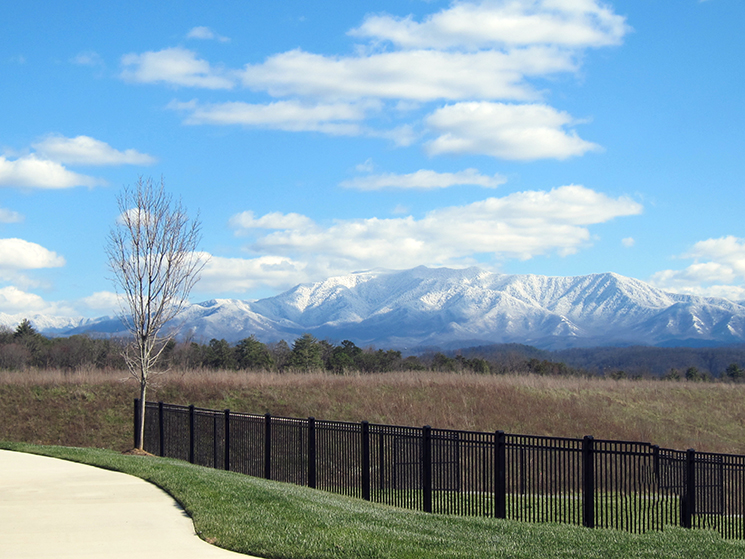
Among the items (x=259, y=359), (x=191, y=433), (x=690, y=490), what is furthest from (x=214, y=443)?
(x=259, y=359)

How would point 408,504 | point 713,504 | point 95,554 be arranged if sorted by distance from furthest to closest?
1. point 408,504
2. point 713,504
3. point 95,554

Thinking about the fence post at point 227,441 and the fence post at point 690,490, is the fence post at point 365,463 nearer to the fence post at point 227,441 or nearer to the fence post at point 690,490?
the fence post at point 227,441

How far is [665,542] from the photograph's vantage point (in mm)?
8492

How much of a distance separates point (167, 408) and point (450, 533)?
1272cm

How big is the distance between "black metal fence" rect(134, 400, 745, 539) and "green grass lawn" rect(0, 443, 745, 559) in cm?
116

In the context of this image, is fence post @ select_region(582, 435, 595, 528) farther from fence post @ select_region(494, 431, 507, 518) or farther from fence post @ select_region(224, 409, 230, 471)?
fence post @ select_region(224, 409, 230, 471)

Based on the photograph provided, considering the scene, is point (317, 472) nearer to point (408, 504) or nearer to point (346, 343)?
point (408, 504)

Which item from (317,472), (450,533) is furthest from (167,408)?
(450,533)

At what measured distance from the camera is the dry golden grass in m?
29.1

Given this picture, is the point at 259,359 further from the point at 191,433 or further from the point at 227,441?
the point at 227,441

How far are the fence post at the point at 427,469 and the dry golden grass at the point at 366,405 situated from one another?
57.7 feet

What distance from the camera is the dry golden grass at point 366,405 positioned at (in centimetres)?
2909

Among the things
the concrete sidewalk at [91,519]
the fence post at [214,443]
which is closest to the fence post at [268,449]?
the fence post at [214,443]

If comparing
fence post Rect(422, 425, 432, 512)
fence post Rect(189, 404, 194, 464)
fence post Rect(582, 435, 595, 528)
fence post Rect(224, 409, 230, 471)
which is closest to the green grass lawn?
fence post Rect(582, 435, 595, 528)
